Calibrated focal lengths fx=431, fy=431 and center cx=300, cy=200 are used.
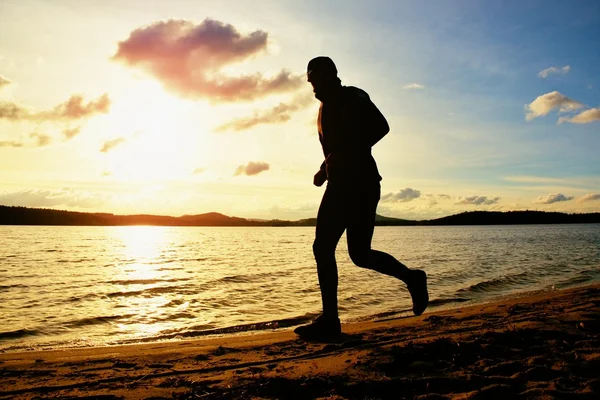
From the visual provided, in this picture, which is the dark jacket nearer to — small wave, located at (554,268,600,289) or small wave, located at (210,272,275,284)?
small wave, located at (210,272,275,284)

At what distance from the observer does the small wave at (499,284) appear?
12582 millimetres

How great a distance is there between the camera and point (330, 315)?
4.57 m

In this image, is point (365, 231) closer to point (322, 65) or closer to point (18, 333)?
point (322, 65)

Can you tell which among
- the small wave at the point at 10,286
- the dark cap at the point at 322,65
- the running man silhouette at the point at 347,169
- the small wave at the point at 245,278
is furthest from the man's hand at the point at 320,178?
the small wave at the point at 10,286

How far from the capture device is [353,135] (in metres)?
4.02

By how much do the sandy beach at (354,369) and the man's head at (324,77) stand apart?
251cm

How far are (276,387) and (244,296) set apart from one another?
27.7 feet

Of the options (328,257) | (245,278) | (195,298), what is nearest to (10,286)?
(195,298)

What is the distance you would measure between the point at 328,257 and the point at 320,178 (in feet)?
2.67

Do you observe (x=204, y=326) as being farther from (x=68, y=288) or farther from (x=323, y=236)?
(x=68, y=288)

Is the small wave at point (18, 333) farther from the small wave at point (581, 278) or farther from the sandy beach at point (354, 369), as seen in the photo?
the small wave at point (581, 278)

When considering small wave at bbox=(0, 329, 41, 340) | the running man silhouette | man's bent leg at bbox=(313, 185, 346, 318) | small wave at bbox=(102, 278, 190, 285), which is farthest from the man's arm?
small wave at bbox=(102, 278, 190, 285)

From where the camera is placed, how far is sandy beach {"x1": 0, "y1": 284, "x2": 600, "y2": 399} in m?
3.02

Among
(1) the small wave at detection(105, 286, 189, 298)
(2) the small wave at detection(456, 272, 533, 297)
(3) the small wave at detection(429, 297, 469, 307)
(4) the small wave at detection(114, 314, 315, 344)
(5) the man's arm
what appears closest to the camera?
(5) the man's arm
